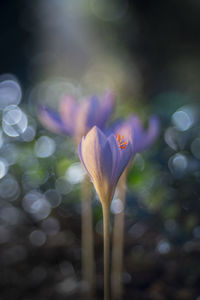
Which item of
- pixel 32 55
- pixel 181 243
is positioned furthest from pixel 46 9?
pixel 181 243

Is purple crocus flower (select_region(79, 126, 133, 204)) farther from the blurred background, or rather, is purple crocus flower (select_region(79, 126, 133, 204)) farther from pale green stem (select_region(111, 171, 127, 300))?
the blurred background

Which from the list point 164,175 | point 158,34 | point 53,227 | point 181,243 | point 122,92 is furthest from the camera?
point 158,34

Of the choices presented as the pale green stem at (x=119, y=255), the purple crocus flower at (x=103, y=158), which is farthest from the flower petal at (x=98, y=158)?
the pale green stem at (x=119, y=255)

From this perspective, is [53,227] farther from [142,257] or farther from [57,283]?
[142,257]

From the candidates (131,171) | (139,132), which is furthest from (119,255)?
(139,132)

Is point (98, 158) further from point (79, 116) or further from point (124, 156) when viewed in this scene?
point (79, 116)

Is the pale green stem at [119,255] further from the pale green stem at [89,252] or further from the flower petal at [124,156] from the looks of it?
the flower petal at [124,156]
